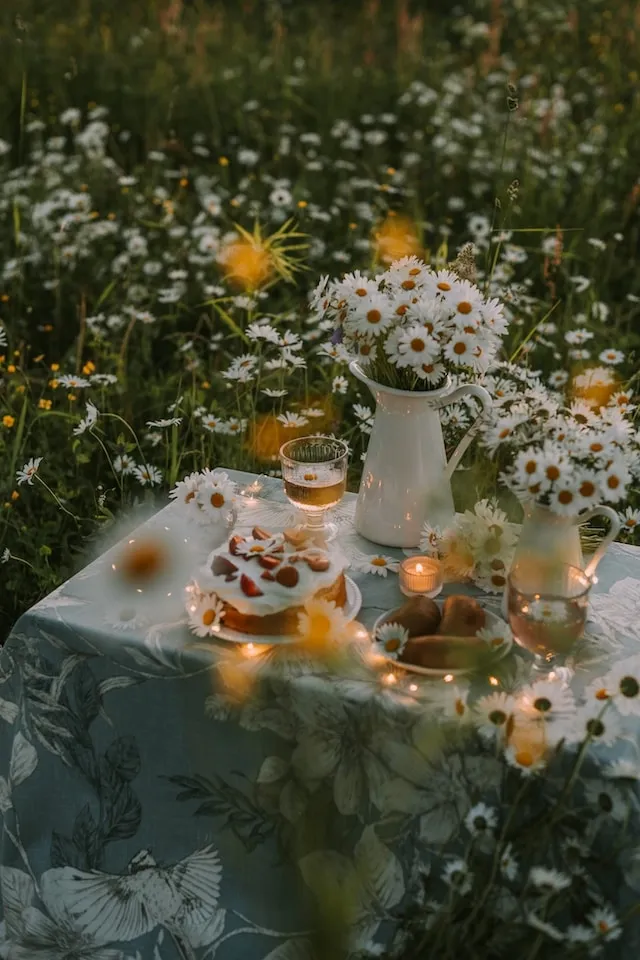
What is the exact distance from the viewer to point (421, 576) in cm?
155

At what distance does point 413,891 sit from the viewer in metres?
1.40

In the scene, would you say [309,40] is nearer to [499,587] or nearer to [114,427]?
[114,427]

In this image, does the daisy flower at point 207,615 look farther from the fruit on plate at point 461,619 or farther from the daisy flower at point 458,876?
the daisy flower at point 458,876

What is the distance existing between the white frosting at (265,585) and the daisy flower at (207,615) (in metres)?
0.02

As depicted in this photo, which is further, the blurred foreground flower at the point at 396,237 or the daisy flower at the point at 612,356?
the blurred foreground flower at the point at 396,237

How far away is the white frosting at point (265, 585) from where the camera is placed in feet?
4.61

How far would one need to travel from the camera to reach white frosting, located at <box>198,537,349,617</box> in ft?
4.61

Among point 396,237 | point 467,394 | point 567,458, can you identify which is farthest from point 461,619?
point 396,237

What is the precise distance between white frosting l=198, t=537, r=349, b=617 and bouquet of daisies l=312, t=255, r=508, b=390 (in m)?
0.32

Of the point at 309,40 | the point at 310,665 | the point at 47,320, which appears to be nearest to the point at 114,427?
the point at 47,320

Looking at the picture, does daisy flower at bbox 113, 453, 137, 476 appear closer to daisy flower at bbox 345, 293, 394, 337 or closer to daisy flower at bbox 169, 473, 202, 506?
daisy flower at bbox 169, 473, 202, 506

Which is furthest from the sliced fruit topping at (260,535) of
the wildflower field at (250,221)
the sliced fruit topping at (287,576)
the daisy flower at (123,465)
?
the daisy flower at (123,465)

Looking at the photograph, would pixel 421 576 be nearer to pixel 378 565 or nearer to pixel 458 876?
pixel 378 565

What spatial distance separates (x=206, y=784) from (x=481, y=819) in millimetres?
442
